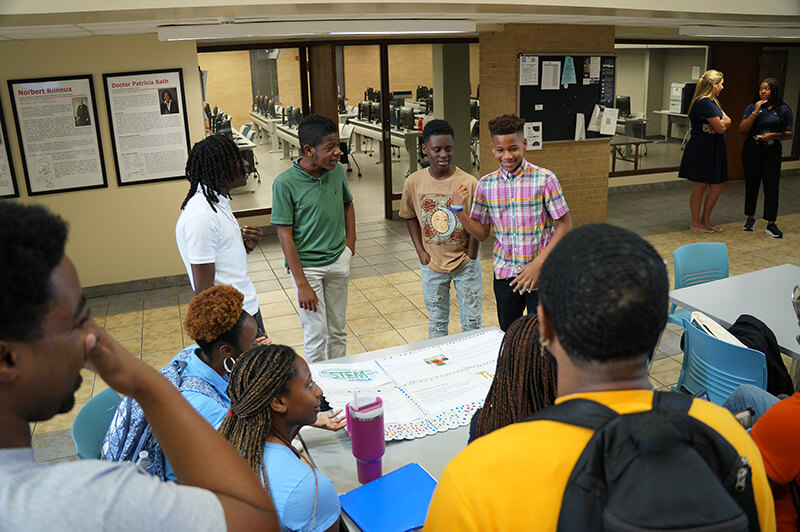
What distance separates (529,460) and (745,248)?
7.06m

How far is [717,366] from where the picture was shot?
282 cm

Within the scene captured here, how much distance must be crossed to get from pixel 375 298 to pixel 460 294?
2070 millimetres

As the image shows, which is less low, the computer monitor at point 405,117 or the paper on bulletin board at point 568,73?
the paper on bulletin board at point 568,73

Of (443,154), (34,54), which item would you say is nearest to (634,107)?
(443,154)

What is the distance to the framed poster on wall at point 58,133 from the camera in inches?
215

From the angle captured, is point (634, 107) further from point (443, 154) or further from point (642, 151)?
point (443, 154)

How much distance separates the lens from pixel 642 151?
10.1 metres

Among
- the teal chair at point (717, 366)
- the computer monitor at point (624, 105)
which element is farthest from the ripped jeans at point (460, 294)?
the computer monitor at point (624, 105)

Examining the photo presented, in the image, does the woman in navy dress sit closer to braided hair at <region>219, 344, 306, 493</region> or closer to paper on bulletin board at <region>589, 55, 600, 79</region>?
paper on bulletin board at <region>589, 55, 600, 79</region>

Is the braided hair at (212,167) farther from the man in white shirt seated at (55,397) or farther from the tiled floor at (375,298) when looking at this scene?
the man in white shirt seated at (55,397)

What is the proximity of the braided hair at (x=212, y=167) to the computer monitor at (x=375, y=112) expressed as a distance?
5.58 meters

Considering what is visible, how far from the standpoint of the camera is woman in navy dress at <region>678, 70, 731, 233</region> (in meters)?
7.22

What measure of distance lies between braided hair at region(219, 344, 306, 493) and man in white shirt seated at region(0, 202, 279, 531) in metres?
0.79

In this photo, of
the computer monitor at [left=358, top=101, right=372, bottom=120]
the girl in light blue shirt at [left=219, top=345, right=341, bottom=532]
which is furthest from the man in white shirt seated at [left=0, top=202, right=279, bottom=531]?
the computer monitor at [left=358, top=101, right=372, bottom=120]
